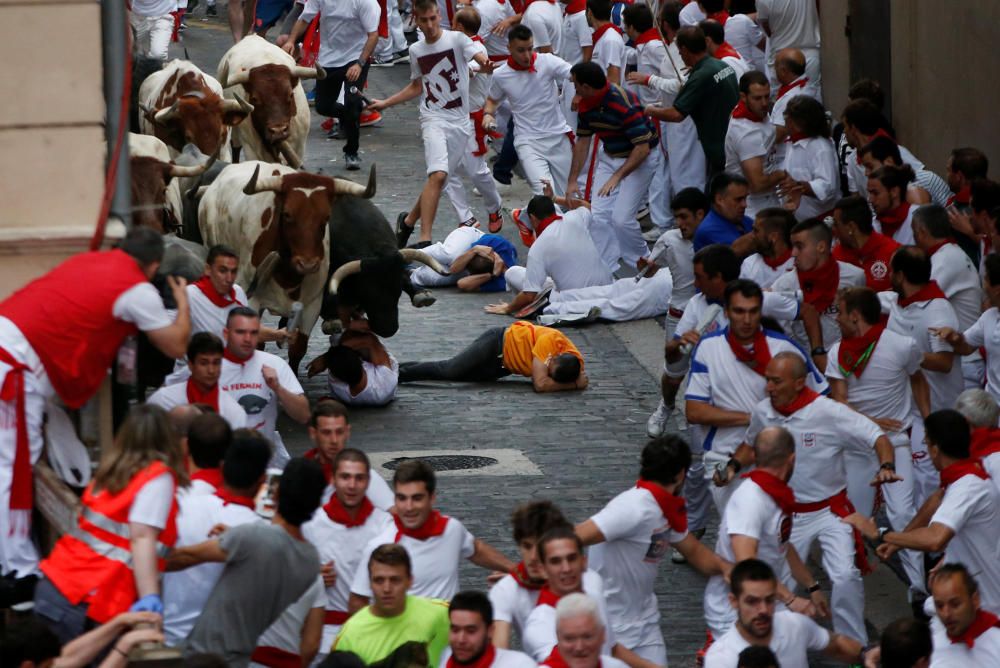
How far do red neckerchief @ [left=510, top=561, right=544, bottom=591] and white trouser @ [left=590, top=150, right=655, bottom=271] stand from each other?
9.42 metres

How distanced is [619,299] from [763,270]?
4.18 m

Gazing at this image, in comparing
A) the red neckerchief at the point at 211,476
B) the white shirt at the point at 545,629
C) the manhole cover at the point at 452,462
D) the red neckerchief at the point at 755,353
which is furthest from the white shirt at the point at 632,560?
the manhole cover at the point at 452,462

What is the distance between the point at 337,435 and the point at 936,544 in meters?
2.88

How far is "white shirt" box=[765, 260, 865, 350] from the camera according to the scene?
1176cm

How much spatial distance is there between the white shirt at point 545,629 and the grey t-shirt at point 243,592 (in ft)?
3.26

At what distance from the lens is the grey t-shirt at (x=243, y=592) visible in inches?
292

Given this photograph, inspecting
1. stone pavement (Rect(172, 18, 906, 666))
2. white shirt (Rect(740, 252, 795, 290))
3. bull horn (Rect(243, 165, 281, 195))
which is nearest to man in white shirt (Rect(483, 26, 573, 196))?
stone pavement (Rect(172, 18, 906, 666))

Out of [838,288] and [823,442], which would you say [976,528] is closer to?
[823,442]

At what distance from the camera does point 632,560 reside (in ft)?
28.6

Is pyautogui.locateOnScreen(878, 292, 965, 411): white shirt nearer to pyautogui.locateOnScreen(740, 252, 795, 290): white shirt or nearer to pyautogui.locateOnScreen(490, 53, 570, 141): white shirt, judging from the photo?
pyautogui.locateOnScreen(740, 252, 795, 290): white shirt

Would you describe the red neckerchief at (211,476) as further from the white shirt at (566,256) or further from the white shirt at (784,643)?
the white shirt at (566,256)

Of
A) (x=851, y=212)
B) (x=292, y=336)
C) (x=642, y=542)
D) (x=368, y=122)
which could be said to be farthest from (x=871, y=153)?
(x=368, y=122)

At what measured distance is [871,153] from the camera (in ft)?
41.5

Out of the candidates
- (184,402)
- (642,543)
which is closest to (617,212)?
(184,402)
